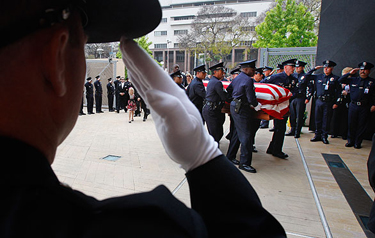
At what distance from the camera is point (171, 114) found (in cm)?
67

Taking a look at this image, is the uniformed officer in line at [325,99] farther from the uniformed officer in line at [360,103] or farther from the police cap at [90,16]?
the police cap at [90,16]

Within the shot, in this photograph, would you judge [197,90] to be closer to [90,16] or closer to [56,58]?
[90,16]

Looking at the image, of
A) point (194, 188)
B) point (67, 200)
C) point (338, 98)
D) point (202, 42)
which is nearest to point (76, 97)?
point (67, 200)

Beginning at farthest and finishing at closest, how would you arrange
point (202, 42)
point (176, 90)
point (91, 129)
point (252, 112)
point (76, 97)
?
point (202, 42) → point (91, 129) → point (252, 112) → point (176, 90) → point (76, 97)

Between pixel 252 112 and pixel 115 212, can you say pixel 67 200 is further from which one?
pixel 252 112

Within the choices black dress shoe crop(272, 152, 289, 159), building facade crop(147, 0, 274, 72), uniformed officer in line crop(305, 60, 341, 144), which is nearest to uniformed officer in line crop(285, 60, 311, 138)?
uniformed officer in line crop(305, 60, 341, 144)

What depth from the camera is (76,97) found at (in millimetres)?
563

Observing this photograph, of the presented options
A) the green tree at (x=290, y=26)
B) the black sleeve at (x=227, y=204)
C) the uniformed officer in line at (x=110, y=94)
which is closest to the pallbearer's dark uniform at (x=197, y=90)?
the black sleeve at (x=227, y=204)

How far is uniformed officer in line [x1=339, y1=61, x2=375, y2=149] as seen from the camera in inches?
251

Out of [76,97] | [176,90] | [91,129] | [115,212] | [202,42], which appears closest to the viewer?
[115,212]

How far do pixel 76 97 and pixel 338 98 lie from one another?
7884 mm

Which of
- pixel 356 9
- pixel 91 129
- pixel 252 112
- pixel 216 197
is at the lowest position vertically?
pixel 91 129

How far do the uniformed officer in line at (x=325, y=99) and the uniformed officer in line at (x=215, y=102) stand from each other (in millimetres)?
3238

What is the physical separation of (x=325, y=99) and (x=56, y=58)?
7721mm
